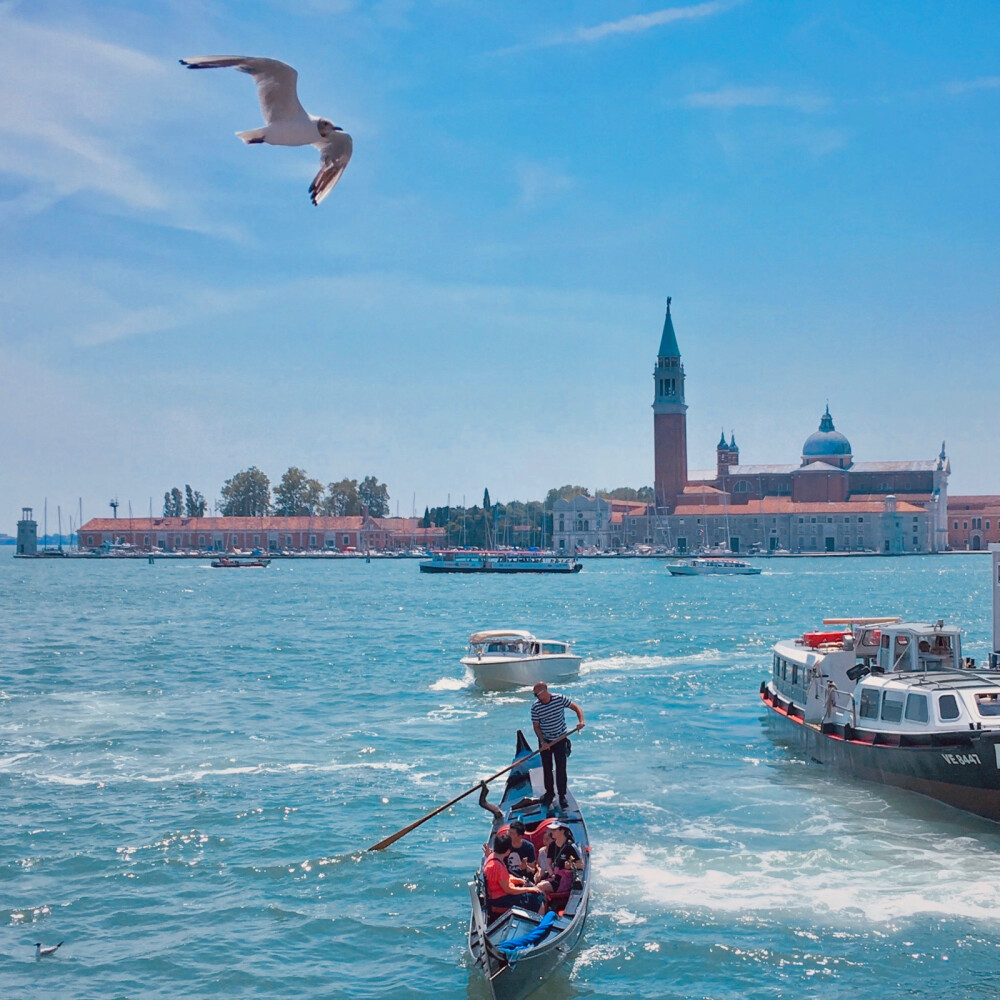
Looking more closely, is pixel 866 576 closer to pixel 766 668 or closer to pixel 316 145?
pixel 766 668

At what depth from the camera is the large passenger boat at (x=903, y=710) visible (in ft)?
51.6

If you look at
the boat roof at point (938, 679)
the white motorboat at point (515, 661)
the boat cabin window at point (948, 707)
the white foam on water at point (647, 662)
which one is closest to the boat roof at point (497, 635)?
the white motorboat at point (515, 661)

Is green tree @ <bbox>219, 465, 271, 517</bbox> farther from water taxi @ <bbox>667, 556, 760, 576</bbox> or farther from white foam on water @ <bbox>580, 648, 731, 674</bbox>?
white foam on water @ <bbox>580, 648, 731, 674</bbox>

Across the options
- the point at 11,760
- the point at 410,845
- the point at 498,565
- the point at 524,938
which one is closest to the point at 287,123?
the point at 524,938

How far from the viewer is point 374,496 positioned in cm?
18938

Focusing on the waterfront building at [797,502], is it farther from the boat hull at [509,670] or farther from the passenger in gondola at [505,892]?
the passenger in gondola at [505,892]

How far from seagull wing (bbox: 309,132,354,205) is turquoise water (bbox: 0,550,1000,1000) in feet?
24.4

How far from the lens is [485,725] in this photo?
78.7 feet

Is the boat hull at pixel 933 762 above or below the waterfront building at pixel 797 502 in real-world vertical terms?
below

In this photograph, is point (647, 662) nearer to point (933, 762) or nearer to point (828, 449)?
point (933, 762)

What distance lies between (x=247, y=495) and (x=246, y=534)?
10064mm

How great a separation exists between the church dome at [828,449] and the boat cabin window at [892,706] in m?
146

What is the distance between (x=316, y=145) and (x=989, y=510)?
6495 inches

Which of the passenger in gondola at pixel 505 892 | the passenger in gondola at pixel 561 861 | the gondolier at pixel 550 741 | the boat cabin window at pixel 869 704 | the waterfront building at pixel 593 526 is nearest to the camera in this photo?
the passenger in gondola at pixel 505 892
